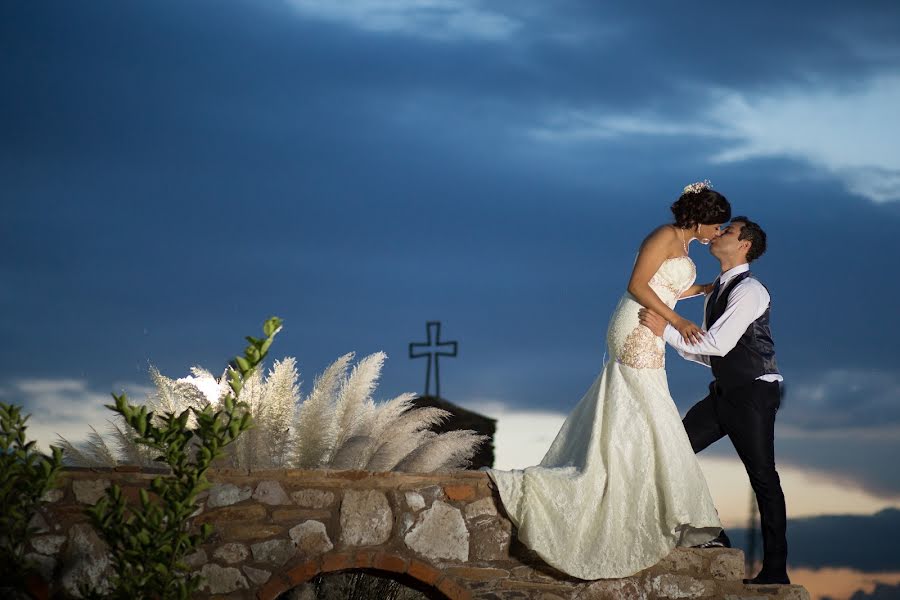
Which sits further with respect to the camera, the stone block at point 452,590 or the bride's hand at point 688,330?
the bride's hand at point 688,330

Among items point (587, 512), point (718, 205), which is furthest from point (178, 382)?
point (718, 205)

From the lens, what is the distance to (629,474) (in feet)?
18.8

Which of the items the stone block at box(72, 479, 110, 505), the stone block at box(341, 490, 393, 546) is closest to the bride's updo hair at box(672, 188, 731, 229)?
the stone block at box(341, 490, 393, 546)

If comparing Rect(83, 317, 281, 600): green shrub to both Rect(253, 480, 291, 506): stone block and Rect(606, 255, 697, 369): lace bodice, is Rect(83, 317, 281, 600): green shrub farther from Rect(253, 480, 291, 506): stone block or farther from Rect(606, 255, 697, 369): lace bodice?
Rect(606, 255, 697, 369): lace bodice

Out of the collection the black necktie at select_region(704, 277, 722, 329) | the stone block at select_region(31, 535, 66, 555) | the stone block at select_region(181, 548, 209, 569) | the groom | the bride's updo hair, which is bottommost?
the stone block at select_region(181, 548, 209, 569)

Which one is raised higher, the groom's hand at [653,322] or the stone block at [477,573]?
the groom's hand at [653,322]

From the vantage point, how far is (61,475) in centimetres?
567

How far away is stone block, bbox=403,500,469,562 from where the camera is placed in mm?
5684

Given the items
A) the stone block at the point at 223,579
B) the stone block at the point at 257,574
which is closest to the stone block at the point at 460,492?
the stone block at the point at 257,574

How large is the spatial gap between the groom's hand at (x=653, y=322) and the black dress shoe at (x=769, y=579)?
1.46 meters

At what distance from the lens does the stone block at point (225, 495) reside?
5688 millimetres

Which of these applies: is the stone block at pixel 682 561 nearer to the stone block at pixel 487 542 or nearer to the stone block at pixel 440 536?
the stone block at pixel 487 542

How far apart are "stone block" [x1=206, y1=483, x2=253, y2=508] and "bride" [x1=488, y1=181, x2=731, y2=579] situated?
4.34 feet

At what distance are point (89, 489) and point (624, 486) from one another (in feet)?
9.25
